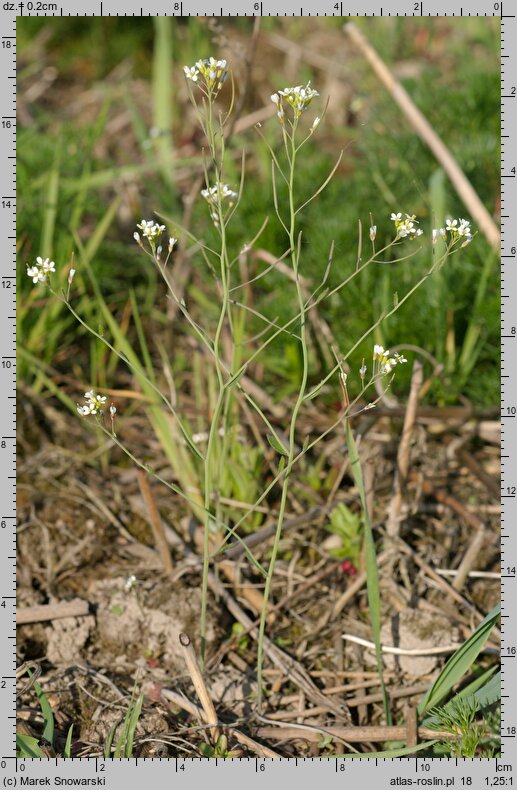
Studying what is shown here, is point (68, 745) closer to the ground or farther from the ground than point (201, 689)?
closer to the ground

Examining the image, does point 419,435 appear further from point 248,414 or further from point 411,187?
point 411,187

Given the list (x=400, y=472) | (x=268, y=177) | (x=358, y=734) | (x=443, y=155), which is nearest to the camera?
(x=358, y=734)

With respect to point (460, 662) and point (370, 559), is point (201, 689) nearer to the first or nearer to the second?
point (370, 559)

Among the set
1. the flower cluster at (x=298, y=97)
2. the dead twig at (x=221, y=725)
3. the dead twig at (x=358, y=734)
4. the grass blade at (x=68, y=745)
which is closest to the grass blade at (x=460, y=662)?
the dead twig at (x=358, y=734)

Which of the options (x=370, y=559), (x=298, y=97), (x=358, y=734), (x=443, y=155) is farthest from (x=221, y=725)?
(x=443, y=155)

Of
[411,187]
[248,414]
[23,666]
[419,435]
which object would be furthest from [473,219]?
[23,666]

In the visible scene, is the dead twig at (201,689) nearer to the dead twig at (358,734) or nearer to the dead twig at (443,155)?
the dead twig at (358,734)

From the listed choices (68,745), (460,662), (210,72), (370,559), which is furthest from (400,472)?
(210,72)

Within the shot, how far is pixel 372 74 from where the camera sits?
4352mm

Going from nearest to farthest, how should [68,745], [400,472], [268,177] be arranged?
1. [68,745]
2. [400,472]
3. [268,177]

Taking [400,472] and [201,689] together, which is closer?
[201,689]

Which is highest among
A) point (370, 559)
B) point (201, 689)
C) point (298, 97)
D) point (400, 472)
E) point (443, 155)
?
point (443, 155)

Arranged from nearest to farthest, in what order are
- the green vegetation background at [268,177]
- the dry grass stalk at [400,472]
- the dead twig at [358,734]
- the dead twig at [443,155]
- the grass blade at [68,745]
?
the grass blade at [68,745] → the dead twig at [358,734] → the dry grass stalk at [400,472] → the green vegetation background at [268,177] → the dead twig at [443,155]

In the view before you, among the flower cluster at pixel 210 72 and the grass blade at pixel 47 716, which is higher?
the flower cluster at pixel 210 72
